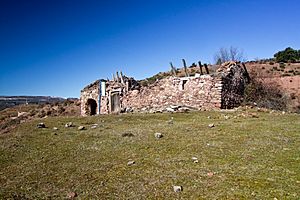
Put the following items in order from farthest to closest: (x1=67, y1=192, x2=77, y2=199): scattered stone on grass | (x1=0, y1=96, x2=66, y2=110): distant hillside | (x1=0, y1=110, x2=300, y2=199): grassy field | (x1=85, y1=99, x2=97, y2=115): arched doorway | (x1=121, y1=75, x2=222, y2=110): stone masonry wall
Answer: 1. (x1=0, y1=96, x2=66, y2=110): distant hillside
2. (x1=85, y1=99, x2=97, y2=115): arched doorway
3. (x1=121, y1=75, x2=222, y2=110): stone masonry wall
4. (x1=0, y1=110, x2=300, y2=199): grassy field
5. (x1=67, y1=192, x2=77, y2=199): scattered stone on grass

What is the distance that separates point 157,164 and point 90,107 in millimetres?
23421

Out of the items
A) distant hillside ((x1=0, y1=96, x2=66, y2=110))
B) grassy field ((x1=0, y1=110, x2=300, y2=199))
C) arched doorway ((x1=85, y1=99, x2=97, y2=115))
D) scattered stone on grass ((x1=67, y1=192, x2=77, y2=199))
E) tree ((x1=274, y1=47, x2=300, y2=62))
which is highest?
tree ((x1=274, y1=47, x2=300, y2=62))

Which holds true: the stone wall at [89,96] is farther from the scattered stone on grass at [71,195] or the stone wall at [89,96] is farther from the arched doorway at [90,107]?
the scattered stone on grass at [71,195]

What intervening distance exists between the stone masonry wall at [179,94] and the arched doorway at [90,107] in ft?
17.5

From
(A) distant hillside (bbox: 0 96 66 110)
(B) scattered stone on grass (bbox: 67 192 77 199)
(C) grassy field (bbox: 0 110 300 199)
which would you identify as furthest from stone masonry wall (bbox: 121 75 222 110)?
(A) distant hillside (bbox: 0 96 66 110)

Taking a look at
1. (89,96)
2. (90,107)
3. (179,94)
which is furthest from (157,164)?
(90,107)

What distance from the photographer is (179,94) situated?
935 inches

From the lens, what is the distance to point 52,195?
257 inches

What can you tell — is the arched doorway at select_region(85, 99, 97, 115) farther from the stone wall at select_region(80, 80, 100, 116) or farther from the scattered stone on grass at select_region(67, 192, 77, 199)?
the scattered stone on grass at select_region(67, 192, 77, 199)

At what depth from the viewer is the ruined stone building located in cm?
2231

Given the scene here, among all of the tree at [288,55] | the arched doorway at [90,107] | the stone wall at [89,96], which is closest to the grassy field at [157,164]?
the stone wall at [89,96]

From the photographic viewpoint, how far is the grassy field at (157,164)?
6.44 meters

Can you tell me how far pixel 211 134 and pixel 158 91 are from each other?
13531 millimetres

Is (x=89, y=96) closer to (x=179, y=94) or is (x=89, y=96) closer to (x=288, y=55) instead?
(x=179, y=94)
